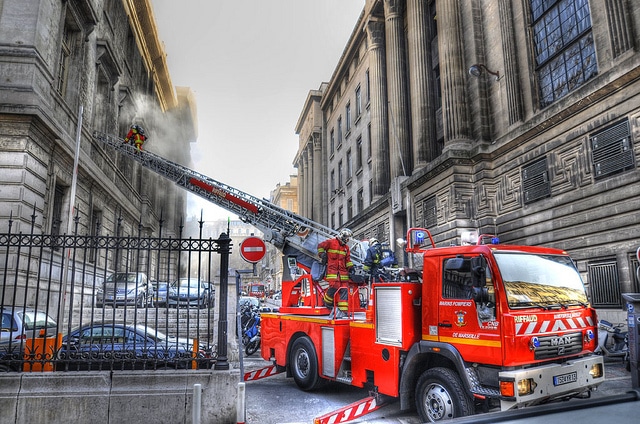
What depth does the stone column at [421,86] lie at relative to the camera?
2227cm

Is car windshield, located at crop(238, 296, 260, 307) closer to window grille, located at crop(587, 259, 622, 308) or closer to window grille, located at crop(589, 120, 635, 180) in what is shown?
window grille, located at crop(587, 259, 622, 308)

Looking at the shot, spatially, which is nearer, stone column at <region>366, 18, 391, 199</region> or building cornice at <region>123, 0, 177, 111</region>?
stone column at <region>366, 18, 391, 199</region>

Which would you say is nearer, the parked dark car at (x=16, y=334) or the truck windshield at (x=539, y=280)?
the truck windshield at (x=539, y=280)

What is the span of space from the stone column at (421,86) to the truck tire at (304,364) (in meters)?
14.6

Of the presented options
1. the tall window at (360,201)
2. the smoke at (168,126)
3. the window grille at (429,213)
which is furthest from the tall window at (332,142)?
the window grille at (429,213)

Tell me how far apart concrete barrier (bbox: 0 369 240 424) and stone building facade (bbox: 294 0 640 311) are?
17.0ft

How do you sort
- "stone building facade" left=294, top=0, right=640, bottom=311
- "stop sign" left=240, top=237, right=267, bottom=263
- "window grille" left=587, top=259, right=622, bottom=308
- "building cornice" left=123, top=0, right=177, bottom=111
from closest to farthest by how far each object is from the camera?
"stop sign" left=240, top=237, right=267, bottom=263, "stone building facade" left=294, top=0, right=640, bottom=311, "window grille" left=587, top=259, right=622, bottom=308, "building cornice" left=123, top=0, right=177, bottom=111

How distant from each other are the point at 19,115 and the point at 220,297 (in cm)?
1250

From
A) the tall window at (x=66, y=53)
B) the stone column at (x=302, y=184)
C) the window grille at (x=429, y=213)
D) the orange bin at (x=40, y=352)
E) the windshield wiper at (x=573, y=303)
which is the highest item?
the stone column at (x=302, y=184)

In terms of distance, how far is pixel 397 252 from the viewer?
81.8 ft

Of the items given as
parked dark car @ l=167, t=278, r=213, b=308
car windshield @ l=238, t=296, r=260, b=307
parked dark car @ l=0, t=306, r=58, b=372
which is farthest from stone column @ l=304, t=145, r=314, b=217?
parked dark car @ l=0, t=306, r=58, b=372

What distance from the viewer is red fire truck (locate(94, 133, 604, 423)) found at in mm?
5309

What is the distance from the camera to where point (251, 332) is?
1457 cm

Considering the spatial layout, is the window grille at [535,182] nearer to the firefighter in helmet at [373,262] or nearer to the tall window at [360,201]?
the firefighter in helmet at [373,262]
